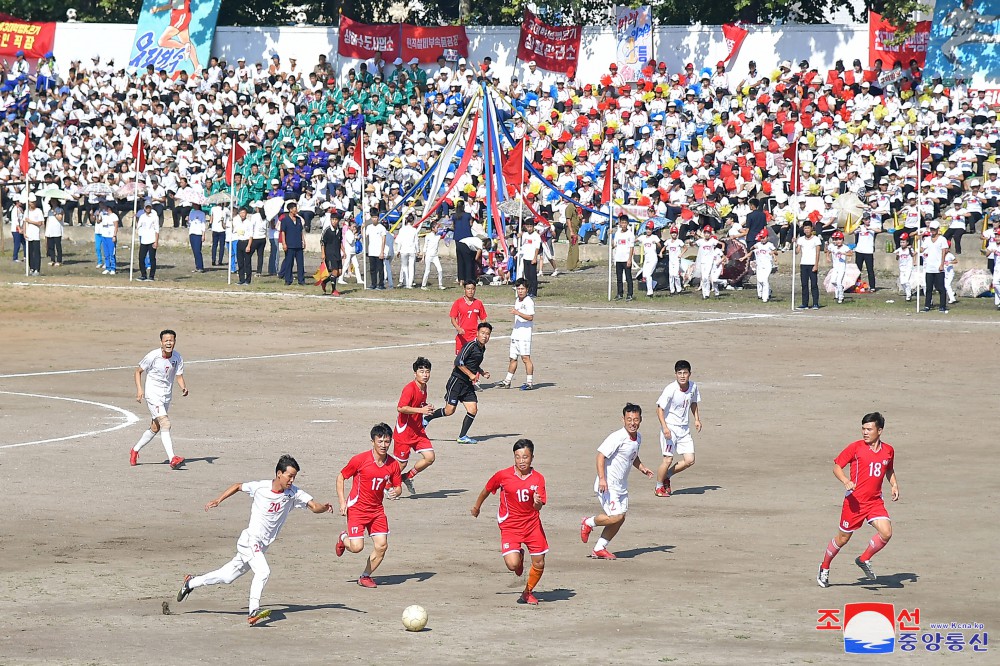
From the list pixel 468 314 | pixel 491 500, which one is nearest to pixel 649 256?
pixel 468 314

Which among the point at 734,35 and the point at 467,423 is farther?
the point at 734,35

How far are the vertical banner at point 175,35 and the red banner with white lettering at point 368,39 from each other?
15.1ft

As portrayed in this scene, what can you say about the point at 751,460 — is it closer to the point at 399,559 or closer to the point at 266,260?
the point at 399,559

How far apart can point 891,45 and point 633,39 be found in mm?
8013

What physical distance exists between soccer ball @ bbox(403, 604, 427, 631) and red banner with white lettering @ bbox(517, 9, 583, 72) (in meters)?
39.3

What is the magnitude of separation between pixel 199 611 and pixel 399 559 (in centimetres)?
230

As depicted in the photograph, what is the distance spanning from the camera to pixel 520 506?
40.9 ft

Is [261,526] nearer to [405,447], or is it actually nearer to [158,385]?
[405,447]

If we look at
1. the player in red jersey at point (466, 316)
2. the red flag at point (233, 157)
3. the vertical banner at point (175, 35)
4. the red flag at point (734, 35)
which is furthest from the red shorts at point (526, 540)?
the vertical banner at point (175, 35)

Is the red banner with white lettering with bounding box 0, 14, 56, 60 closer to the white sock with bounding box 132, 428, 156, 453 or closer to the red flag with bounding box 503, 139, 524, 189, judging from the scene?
the red flag with bounding box 503, 139, 524, 189

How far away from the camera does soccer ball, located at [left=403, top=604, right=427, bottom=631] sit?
11.1m

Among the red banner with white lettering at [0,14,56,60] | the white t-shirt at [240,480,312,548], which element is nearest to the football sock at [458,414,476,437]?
the white t-shirt at [240,480,312,548]

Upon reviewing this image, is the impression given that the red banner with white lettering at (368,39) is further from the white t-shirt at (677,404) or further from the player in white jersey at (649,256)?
the white t-shirt at (677,404)

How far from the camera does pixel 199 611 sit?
12.0 meters
